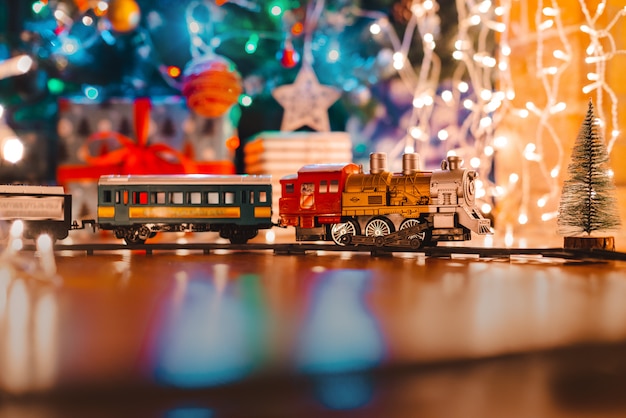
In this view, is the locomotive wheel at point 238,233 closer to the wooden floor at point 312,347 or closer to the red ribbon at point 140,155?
the red ribbon at point 140,155

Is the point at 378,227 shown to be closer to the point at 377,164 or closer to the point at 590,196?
the point at 377,164

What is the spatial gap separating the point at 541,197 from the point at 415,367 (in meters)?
3.61

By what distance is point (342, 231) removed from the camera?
296 cm

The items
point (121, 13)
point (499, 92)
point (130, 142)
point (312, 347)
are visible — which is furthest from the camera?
point (499, 92)

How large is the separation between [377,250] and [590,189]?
1.18 m

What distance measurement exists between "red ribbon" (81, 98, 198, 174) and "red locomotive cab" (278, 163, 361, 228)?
1.10 m

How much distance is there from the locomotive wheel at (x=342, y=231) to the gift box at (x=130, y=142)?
1.21m

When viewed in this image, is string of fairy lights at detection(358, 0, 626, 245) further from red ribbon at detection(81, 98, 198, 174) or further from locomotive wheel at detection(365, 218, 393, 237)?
red ribbon at detection(81, 98, 198, 174)

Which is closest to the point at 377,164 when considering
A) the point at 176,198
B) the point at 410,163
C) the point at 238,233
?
the point at 410,163

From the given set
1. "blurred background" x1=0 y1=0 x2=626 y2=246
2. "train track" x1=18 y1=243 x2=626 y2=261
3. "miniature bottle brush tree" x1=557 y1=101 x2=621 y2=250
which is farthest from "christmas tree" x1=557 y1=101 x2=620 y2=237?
"blurred background" x1=0 y1=0 x2=626 y2=246

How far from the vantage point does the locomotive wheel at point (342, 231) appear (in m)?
2.91

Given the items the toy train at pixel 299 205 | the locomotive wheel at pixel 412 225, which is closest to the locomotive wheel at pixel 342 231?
the toy train at pixel 299 205

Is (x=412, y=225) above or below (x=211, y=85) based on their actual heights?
below

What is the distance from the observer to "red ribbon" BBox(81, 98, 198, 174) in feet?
12.1
